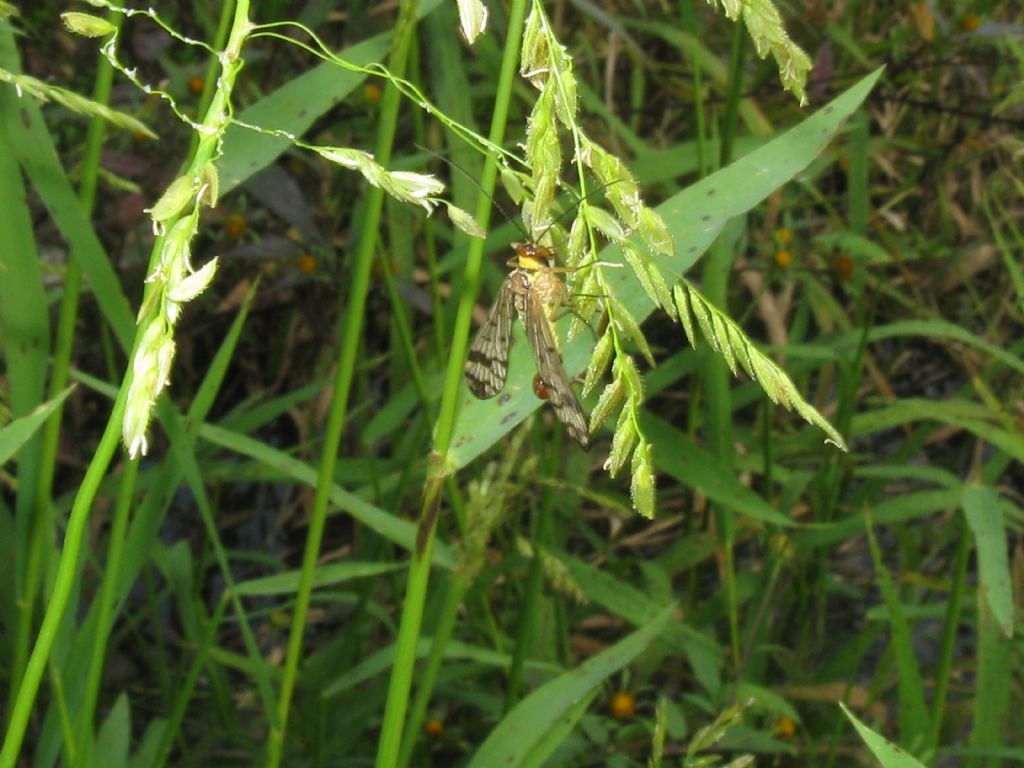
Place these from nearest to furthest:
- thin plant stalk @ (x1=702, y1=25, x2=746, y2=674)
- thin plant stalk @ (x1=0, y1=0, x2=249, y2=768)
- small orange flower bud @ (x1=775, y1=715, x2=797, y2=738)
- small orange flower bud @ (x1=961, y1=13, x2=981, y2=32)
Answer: thin plant stalk @ (x1=0, y1=0, x2=249, y2=768) → thin plant stalk @ (x1=702, y1=25, x2=746, y2=674) → small orange flower bud @ (x1=775, y1=715, x2=797, y2=738) → small orange flower bud @ (x1=961, y1=13, x2=981, y2=32)

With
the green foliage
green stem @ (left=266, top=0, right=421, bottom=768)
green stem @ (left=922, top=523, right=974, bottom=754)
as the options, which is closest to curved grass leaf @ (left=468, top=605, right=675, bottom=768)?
the green foliage

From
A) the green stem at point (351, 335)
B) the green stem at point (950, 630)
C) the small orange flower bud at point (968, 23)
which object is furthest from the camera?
the small orange flower bud at point (968, 23)

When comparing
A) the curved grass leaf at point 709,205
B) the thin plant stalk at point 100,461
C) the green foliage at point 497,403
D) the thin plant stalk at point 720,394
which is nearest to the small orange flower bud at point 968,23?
the green foliage at point 497,403

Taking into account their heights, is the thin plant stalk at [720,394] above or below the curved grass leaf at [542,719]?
above

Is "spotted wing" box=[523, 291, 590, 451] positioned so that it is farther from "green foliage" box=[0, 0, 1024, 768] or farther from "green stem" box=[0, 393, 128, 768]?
"green stem" box=[0, 393, 128, 768]

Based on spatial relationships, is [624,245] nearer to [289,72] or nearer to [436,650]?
[436,650]

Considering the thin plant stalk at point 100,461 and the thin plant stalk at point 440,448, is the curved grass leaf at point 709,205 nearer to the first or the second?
the thin plant stalk at point 440,448

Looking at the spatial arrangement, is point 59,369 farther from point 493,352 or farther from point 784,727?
point 784,727
